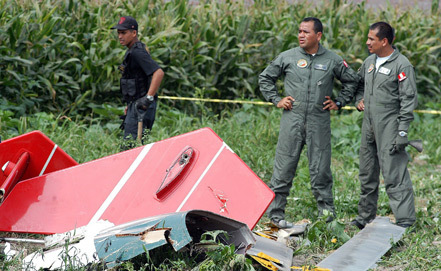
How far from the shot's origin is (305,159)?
7.70m

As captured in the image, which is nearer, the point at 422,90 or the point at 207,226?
the point at 207,226

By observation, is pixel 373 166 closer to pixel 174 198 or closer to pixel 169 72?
pixel 174 198

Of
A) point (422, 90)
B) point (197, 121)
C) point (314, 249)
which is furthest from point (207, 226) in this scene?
point (422, 90)

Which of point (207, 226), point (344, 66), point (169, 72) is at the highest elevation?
point (344, 66)

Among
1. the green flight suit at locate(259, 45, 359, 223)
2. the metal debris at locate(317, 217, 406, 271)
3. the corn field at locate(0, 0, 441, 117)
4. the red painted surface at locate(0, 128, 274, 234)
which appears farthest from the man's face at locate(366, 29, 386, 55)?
the corn field at locate(0, 0, 441, 117)

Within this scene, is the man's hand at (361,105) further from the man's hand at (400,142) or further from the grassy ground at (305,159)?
the grassy ground at (305,159)

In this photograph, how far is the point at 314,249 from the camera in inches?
199

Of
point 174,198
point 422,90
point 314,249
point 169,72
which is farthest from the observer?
point 422,90

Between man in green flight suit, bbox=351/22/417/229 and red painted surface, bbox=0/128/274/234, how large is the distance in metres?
1.46

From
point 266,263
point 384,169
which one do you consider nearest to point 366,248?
point 384,169

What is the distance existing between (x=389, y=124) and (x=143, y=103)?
7.83 feet

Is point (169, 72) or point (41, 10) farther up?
point (41, 10)

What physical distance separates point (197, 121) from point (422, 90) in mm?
4596

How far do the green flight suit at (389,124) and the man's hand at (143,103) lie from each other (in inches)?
83.8
